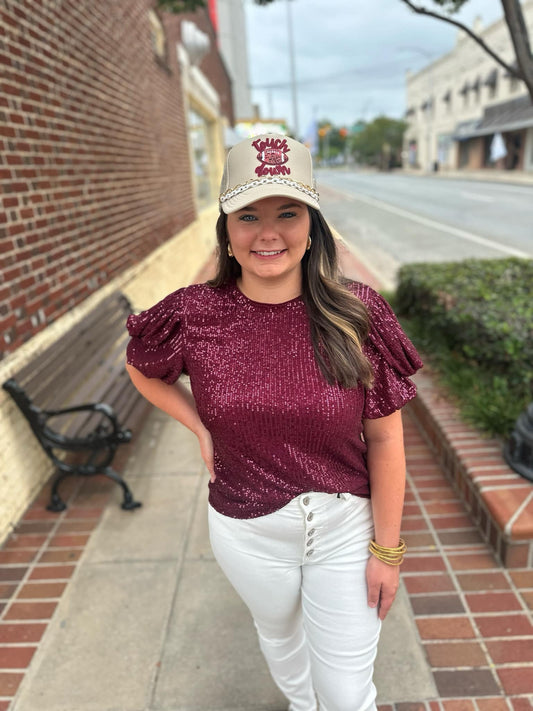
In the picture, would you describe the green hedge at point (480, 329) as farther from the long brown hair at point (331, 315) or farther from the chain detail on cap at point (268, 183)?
the chain detail on cap at point (268, 183)

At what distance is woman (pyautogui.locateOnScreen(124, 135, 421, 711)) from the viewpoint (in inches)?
50.6

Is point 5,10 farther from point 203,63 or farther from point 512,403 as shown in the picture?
point 203,63

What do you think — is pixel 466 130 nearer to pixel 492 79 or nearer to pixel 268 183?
pixel 492 79

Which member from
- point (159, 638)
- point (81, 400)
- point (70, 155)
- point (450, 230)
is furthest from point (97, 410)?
point (450, 230)

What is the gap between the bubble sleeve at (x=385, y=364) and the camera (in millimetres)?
1330

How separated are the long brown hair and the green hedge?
2.14 meters

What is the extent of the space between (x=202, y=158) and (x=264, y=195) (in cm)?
1455

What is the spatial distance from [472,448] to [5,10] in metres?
3.94

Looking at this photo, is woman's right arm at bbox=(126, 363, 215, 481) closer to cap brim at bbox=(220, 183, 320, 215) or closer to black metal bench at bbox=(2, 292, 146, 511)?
cap brim at bbox=(220, 183, 320, 215)

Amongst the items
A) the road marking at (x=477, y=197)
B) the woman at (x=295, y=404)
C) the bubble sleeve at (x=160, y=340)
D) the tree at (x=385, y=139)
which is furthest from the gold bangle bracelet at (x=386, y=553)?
the tree at (x=385, y=139)

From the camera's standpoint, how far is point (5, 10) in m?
3.23

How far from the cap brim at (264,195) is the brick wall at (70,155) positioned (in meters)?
2.29

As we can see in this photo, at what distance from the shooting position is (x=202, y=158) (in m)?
14.7

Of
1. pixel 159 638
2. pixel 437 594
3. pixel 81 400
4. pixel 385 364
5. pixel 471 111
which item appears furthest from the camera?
pixel 471 111
